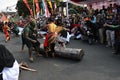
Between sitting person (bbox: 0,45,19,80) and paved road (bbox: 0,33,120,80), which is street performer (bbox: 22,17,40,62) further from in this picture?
sitting person (bbox: 0,45,19,80)

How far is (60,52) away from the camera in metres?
13.4

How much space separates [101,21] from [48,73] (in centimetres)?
769

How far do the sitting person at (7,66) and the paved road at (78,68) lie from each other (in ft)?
16.4

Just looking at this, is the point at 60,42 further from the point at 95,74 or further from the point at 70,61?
the point at 95,74

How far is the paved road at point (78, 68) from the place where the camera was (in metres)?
10.4

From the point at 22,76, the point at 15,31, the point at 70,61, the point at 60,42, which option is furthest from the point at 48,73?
the point at 15,31

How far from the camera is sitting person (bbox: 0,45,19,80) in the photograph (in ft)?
16.9

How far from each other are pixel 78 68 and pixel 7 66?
6579 millimetres

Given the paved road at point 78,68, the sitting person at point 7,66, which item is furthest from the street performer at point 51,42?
the sitting person at point 7,66

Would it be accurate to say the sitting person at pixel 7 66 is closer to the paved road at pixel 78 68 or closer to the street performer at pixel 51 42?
the paved road at pixel 78 68

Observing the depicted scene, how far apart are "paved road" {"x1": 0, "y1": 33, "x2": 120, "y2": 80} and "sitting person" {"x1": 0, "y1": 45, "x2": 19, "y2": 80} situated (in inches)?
197

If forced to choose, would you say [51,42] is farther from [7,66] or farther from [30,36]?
[7,66]

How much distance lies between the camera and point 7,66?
205 inches

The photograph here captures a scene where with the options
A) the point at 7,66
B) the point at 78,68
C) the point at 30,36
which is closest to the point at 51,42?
the point at 30,36
